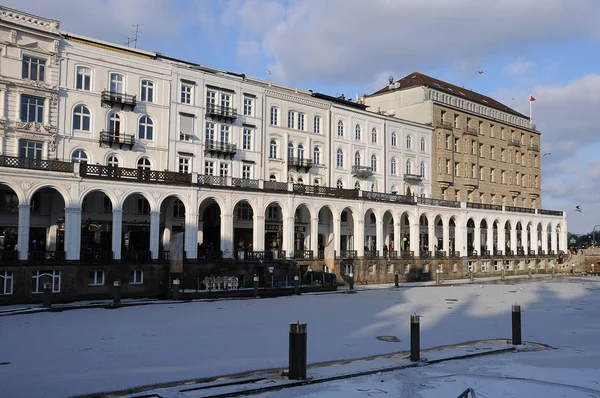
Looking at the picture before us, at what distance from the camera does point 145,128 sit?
140 feet

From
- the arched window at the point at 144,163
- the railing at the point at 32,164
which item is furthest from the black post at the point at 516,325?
the arched window at the point at 144,163

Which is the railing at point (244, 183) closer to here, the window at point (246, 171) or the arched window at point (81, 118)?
the window at point (246, 171)

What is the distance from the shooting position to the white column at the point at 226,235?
138ft

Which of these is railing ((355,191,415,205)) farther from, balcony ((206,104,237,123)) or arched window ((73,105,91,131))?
arched window ((73,105,91,131))

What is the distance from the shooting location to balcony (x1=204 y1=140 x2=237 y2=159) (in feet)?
148

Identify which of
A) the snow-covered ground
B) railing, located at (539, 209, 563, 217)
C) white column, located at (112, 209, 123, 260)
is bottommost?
the snow-covered ground

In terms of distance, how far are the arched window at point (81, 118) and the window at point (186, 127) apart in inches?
277

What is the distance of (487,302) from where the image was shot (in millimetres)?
33562

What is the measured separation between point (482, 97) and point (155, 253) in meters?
61.6

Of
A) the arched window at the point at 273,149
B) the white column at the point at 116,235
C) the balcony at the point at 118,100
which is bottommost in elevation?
the white column at the point at 116,235

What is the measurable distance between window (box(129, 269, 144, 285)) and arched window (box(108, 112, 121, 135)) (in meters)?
10.8

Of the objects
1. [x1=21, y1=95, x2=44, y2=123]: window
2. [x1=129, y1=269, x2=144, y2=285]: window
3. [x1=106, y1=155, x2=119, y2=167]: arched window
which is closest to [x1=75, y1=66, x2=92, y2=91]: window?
[x1=21, y1=95, x2=44, y2=123]: window

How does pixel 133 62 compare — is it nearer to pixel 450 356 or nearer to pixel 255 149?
pixel 255 149

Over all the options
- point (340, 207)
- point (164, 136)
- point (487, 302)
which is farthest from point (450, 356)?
point (340, 207)
